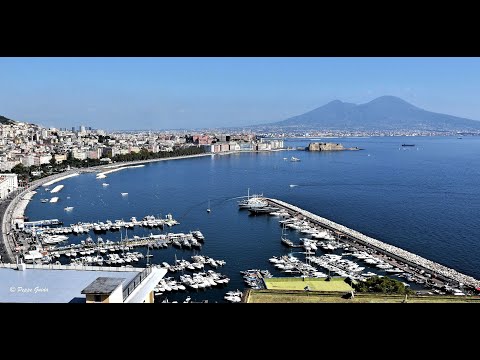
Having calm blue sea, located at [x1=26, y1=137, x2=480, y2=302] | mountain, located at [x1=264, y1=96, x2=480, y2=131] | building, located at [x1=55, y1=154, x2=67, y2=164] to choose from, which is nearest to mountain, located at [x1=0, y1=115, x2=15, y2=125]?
building, located at [x1=55, y1=154, x2=67, y2=164]

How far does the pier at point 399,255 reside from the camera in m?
5.16

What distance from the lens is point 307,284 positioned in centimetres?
464

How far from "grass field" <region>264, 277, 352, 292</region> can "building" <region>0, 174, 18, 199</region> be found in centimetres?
860

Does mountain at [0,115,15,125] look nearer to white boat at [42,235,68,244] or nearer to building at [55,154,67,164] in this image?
building at [55,154,67,164]

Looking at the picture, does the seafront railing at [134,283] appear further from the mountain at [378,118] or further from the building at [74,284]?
the mountain at [378,118]

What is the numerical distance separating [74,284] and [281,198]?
8.98 meters

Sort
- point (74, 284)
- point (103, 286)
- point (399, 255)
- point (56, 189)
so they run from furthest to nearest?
point (56, 189)
point (399, 255)
point (74, 284)
point (103, 286)

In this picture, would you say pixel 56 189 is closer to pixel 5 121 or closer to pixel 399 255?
pixel 399 255

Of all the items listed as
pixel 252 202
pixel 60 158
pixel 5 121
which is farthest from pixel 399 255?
pixel 5 121

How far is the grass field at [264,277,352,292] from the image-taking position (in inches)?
Answer: 178
